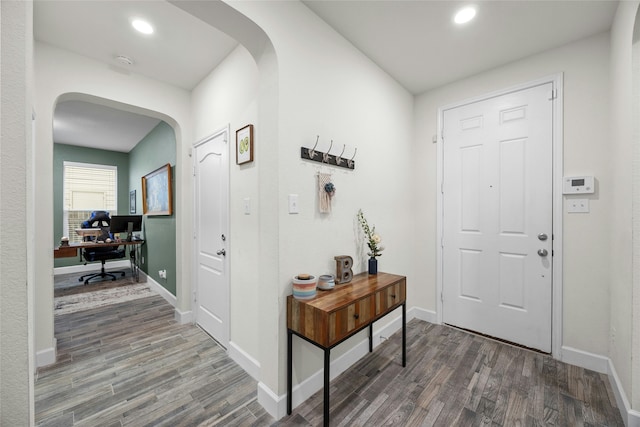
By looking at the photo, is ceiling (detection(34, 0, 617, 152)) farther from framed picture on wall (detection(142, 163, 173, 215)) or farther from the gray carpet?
the gray carpet

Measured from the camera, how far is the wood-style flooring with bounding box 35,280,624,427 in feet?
5.28

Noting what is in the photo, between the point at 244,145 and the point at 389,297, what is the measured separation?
66.9 inches

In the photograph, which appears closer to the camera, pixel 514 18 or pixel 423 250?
pixel 514 18

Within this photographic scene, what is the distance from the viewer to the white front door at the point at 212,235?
242 centimetres

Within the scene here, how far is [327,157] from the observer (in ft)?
6.42

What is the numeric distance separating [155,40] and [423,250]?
3397 mm

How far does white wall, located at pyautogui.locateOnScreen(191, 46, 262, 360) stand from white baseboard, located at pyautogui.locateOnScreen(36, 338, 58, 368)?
5.04 feet

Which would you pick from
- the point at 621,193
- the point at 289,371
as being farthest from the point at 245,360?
the point at 621,193

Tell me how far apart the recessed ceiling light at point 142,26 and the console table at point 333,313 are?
2.37 meters

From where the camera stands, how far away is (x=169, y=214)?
3.52 metres

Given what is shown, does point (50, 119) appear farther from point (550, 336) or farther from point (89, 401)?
point (550, 336)

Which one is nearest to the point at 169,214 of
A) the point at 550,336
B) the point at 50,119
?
the point at 50,119

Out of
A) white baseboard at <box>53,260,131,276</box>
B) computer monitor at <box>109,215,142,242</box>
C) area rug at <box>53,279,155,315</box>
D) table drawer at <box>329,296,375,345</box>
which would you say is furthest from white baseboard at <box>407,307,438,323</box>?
white baseboard at <box>53,260,131,276</box>

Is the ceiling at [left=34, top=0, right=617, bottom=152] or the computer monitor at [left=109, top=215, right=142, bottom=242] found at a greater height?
the ceiling at [left=34, top=0, right=617, bottom=152]
